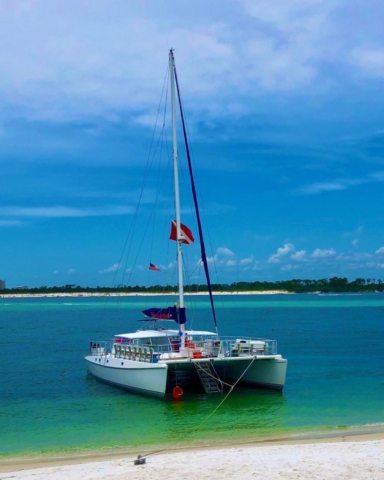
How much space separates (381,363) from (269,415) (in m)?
16.2

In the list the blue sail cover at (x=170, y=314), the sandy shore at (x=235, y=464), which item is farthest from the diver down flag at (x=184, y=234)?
the sandy shore at (x=235, y=464)

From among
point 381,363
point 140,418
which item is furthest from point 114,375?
point 381,363

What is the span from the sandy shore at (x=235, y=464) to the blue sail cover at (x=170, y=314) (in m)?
9.26

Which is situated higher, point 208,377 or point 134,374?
point 134,374

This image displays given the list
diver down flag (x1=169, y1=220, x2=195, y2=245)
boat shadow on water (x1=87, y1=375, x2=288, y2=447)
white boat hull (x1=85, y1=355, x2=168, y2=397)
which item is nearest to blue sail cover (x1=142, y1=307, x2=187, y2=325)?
white boat hull (x1=85, y1=355, x2=168, y2=397)

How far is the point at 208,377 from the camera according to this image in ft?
80.4

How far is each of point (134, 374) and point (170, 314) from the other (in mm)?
2898

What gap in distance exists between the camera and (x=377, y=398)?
23.7 meters

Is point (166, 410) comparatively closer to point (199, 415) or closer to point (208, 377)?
point (199, 415)

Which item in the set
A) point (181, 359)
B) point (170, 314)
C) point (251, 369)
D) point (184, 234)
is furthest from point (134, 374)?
point (184, 234)

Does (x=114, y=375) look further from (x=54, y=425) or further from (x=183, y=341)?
(x=54, y=425)

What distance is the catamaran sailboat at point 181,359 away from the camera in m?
23.4

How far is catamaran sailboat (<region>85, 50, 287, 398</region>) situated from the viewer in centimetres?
2336

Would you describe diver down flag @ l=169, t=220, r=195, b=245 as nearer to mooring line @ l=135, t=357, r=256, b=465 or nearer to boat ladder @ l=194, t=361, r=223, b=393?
boat ladder @ l=194, t=361, r=223, b=393
